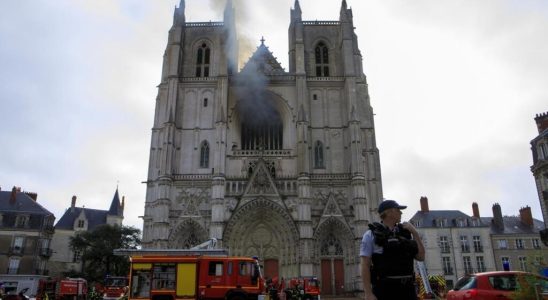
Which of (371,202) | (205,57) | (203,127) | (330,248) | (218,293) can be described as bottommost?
(218,293)

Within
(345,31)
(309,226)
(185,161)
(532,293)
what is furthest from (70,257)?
(532,293)

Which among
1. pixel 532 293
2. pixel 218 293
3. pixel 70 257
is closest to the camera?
pixel 532 293

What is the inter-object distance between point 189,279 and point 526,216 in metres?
41.0

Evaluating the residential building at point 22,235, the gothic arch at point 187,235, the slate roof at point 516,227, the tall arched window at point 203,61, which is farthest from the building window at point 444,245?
the residential building at point 22,235

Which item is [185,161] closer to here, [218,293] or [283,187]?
[283,187]

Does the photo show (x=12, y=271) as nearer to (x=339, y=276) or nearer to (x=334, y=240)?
(x=334, y=240)

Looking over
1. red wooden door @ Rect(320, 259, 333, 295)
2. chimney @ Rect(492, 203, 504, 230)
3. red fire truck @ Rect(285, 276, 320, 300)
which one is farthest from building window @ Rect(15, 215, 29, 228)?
chimney @ Rect(492, 203, 504, 230)

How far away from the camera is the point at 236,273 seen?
14023 millimetres

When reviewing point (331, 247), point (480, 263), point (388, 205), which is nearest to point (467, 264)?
point (480, 263)

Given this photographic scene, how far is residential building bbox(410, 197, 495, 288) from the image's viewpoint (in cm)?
4244

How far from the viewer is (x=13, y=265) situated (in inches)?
1393

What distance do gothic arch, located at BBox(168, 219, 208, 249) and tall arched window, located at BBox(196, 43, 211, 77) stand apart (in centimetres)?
1288

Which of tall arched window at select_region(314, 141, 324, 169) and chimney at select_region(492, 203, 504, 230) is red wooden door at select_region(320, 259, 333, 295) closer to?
tall arched window at select_region(314, 141, 324, 169)

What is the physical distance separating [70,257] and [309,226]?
31.2m
